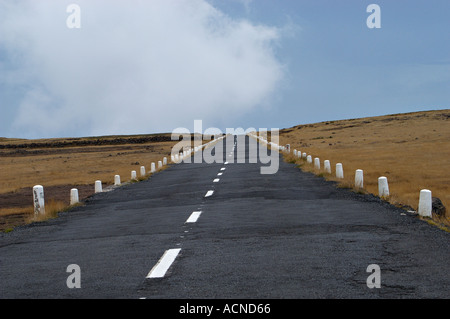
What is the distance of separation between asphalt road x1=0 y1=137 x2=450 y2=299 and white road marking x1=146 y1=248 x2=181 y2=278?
31 millimetres

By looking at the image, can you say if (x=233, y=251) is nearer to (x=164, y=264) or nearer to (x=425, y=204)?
(x=164, y=264)

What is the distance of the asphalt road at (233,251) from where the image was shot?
270 inches

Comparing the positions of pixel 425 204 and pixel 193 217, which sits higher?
pixel 425 204

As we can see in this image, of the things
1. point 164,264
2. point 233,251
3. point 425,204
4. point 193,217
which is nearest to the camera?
point 164,264

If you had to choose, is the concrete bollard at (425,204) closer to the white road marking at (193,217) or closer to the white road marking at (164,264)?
the white road marking at (193,217)

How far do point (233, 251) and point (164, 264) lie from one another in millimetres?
1348

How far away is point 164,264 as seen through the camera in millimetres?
8367

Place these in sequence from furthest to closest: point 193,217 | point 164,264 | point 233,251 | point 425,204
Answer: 1. point 193,217
2. point 425,204
3. point 233,251
4. point 164,264

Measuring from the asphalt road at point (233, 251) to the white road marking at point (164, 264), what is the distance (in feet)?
0.10

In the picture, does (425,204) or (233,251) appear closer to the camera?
(233,251)

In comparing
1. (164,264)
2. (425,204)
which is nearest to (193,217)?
(425,204)

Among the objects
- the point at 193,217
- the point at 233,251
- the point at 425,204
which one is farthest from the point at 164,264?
the point at 425,204

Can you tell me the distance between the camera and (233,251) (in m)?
9.27
